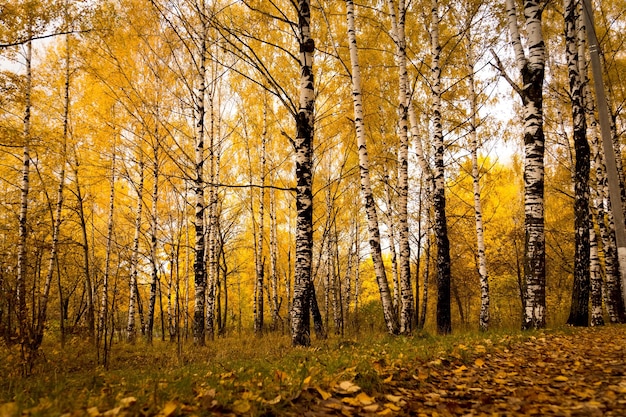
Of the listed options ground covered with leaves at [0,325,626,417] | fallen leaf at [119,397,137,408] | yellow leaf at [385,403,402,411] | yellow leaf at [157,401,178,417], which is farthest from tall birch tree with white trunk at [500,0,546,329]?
fallen leaf at [119,397,137,408]

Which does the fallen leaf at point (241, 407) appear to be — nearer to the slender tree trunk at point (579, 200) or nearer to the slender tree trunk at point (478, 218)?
the slender tree trunk at point (579, 200)

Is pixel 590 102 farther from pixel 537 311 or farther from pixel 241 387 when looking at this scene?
pixel 241 387

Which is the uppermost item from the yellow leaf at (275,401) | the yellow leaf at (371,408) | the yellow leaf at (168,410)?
the yellow leaf at (168,410)

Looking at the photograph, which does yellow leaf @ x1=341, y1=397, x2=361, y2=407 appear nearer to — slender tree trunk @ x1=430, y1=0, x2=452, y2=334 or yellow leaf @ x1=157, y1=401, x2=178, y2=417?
yellow leaf @ x1=157, y1=401, x2=178, y2=417

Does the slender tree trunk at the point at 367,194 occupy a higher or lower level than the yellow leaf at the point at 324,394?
higher

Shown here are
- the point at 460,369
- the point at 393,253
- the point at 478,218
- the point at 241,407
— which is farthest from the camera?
the point at 393,253

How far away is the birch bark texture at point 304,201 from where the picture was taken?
6.04 metres

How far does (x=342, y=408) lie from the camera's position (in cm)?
217

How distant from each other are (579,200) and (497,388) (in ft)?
25.9

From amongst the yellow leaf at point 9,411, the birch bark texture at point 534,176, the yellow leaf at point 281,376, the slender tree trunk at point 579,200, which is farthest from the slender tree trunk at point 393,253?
the yellow leaf at point 9,411

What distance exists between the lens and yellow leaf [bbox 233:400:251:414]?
1.94 m

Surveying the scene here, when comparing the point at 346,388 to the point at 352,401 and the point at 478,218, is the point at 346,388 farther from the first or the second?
the point at 478,218

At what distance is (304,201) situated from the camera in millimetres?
6137

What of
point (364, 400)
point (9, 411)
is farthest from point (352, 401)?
point (9, 411)
